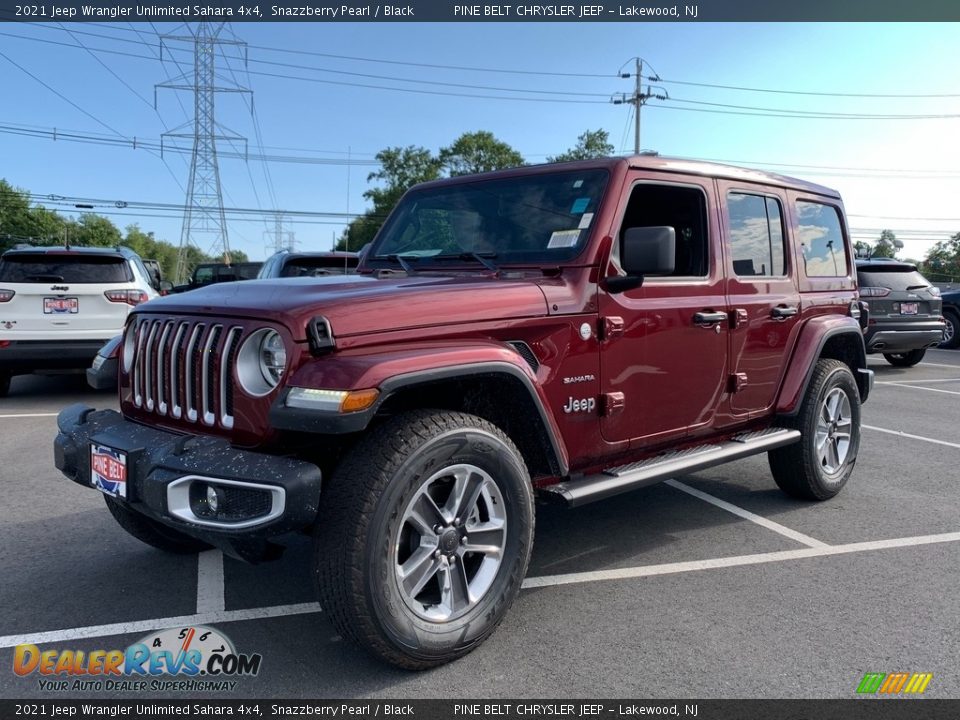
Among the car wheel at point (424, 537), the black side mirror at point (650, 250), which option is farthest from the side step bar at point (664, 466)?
the black side mirror at point (650, 250)

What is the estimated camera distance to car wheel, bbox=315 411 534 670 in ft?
8.36

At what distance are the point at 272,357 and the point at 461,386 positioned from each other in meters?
0.78

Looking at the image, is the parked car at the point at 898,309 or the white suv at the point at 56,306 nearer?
the white suv at the point at 56,306

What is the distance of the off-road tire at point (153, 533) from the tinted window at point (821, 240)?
3998 millimetres

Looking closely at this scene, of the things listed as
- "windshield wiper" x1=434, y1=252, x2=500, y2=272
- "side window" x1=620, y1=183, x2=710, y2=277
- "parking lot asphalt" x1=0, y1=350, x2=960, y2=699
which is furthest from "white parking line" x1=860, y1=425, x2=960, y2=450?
"windshield wiper" x1=434, y1=252, x2=500, y2=272

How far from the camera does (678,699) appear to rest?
2.62 meters

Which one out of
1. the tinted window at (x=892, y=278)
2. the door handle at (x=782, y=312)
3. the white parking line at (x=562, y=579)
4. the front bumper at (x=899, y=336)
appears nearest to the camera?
the white parking line at (x=562, y=579)

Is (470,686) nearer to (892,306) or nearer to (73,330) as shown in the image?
(73,330)

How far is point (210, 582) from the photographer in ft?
11.8

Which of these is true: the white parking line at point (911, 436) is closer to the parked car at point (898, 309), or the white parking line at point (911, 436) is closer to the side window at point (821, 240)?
the side window at point (821, 240)

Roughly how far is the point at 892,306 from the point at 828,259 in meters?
7.82

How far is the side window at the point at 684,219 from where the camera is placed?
4.01 meters

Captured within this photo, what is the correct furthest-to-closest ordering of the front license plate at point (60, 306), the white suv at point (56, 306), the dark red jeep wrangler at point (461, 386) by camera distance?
the front license plate at point (60, 306)
the white suv at point (56, 306)
the dark red jeep wrangler at point (461, 386)

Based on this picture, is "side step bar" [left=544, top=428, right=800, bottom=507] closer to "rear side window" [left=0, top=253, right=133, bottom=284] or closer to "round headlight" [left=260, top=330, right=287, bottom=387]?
"round headlight" [left=260, top=330, right=287, bottom=387]
